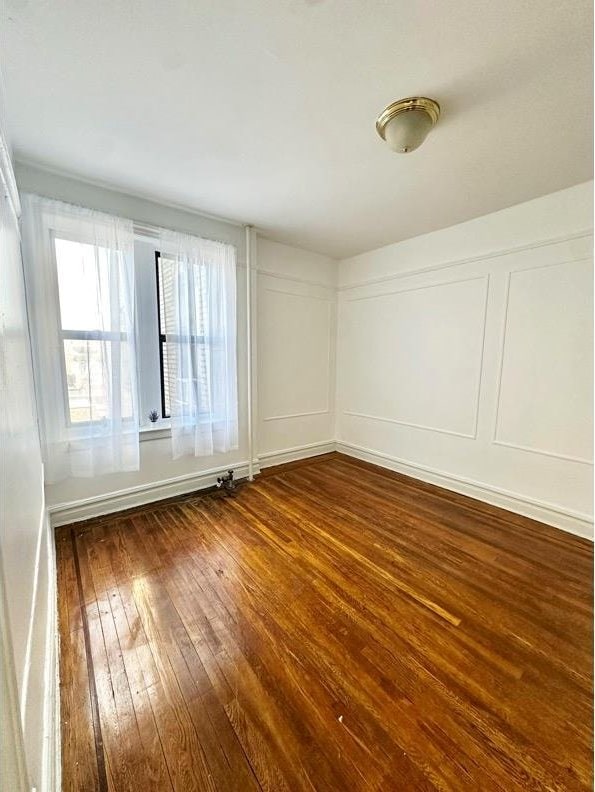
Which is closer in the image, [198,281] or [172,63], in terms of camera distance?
[172,63]

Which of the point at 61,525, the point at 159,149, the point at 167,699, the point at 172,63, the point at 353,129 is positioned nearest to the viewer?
the point at 167,699

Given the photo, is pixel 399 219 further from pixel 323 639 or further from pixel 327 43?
pixel 323 639

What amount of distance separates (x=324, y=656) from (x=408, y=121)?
2605 millimetres

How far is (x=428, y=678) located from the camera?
130 centimetres

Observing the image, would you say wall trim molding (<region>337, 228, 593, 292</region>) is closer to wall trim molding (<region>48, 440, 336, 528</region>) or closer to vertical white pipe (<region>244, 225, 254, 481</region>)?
vertical white pipe (<region>244, 225, 254, 481</region>)

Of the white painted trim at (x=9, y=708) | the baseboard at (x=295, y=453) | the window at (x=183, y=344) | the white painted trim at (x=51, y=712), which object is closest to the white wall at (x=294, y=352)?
the baseboard at (x=295, y=453)

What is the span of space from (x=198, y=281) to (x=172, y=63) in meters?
1.54

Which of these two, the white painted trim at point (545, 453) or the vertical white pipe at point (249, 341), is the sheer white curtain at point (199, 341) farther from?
the white painted trim at point (545, 453)

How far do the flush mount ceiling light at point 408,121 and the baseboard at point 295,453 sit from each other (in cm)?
294

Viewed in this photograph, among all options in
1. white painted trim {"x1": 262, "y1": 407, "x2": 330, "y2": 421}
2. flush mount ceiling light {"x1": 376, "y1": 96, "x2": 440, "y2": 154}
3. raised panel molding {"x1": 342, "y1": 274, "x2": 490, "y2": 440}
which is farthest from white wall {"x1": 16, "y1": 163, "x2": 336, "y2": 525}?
flush mount ceiling light {"x1": 376, "y1": 96, "x2": 440, "y2": 154}

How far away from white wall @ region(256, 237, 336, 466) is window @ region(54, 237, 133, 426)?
1.44 metres

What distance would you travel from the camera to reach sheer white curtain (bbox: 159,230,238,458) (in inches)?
107

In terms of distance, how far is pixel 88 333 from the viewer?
2281mm

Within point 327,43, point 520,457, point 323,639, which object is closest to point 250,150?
point 327,43
